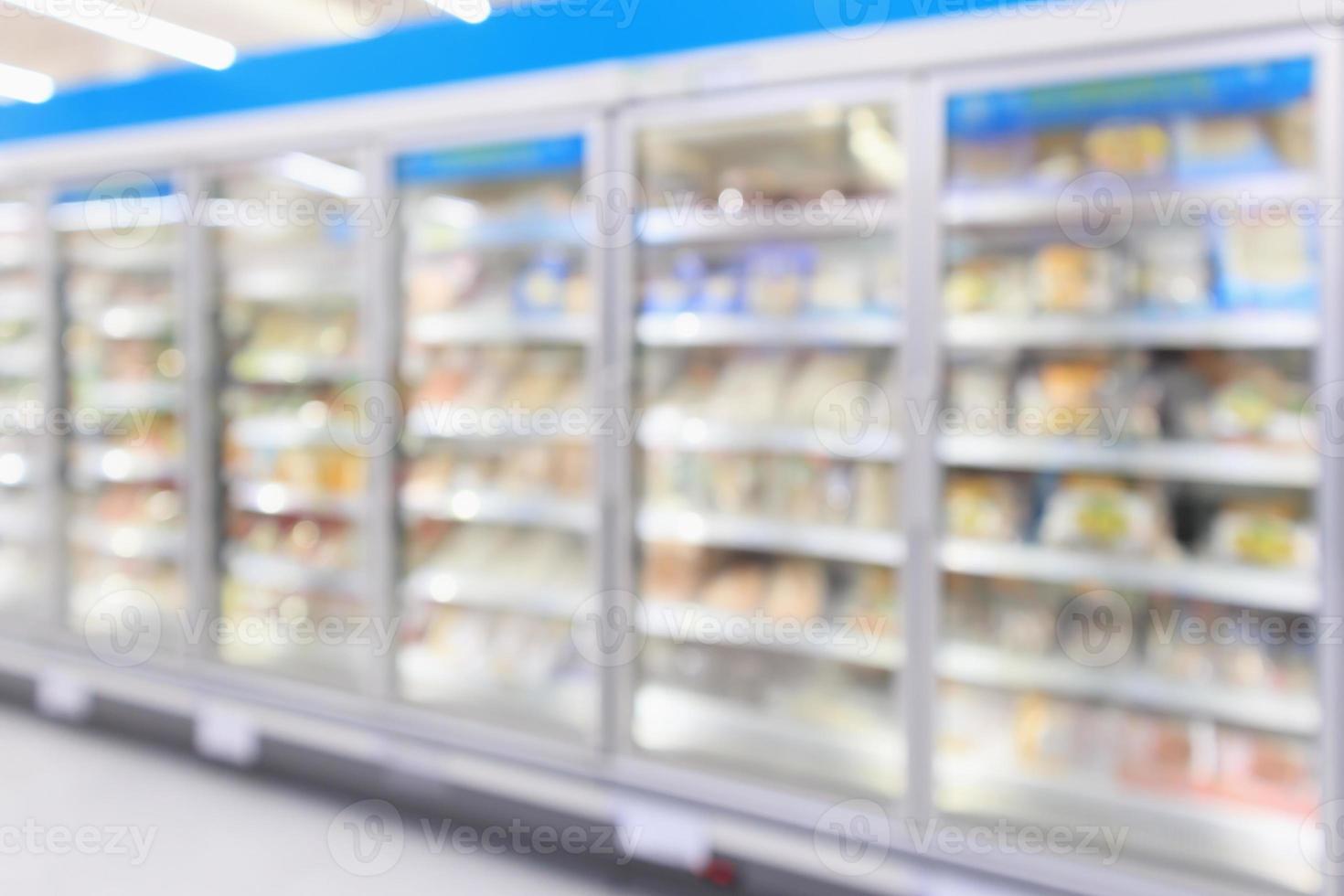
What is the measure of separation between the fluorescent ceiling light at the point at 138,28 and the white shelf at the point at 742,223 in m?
2.28

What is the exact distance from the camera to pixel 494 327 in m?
2.58

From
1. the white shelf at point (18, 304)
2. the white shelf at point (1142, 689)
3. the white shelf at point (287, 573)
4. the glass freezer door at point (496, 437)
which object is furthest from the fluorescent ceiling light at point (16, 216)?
the white shelf at point (1142, 689)

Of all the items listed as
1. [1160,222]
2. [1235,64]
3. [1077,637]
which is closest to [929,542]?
[1077,637]

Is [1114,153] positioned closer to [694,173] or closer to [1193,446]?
[1193,446]

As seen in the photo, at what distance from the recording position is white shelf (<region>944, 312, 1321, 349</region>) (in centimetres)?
171

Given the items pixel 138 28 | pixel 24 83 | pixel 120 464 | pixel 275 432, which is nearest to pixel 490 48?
pixel 275 432

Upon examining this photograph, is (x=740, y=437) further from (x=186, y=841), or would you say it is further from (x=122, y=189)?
(x=122, y=189)

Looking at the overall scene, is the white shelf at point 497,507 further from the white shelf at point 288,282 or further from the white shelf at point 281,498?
the white shelf at point 288,282

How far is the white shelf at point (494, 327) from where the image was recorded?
2428 mm

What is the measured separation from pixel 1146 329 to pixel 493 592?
1834 millimetres

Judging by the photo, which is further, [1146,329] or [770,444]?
[770,444]

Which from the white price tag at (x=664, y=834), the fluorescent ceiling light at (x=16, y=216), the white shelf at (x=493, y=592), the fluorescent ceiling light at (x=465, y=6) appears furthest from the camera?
the fluorescent ceiling light at (x=465, y=6)

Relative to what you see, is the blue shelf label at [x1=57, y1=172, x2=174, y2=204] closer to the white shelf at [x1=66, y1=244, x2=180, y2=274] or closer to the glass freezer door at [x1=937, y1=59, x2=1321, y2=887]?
the white shelf at [x1=66, y1=244, x2=180, y2=274]

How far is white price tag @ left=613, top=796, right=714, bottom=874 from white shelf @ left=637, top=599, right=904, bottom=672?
1.39ft
